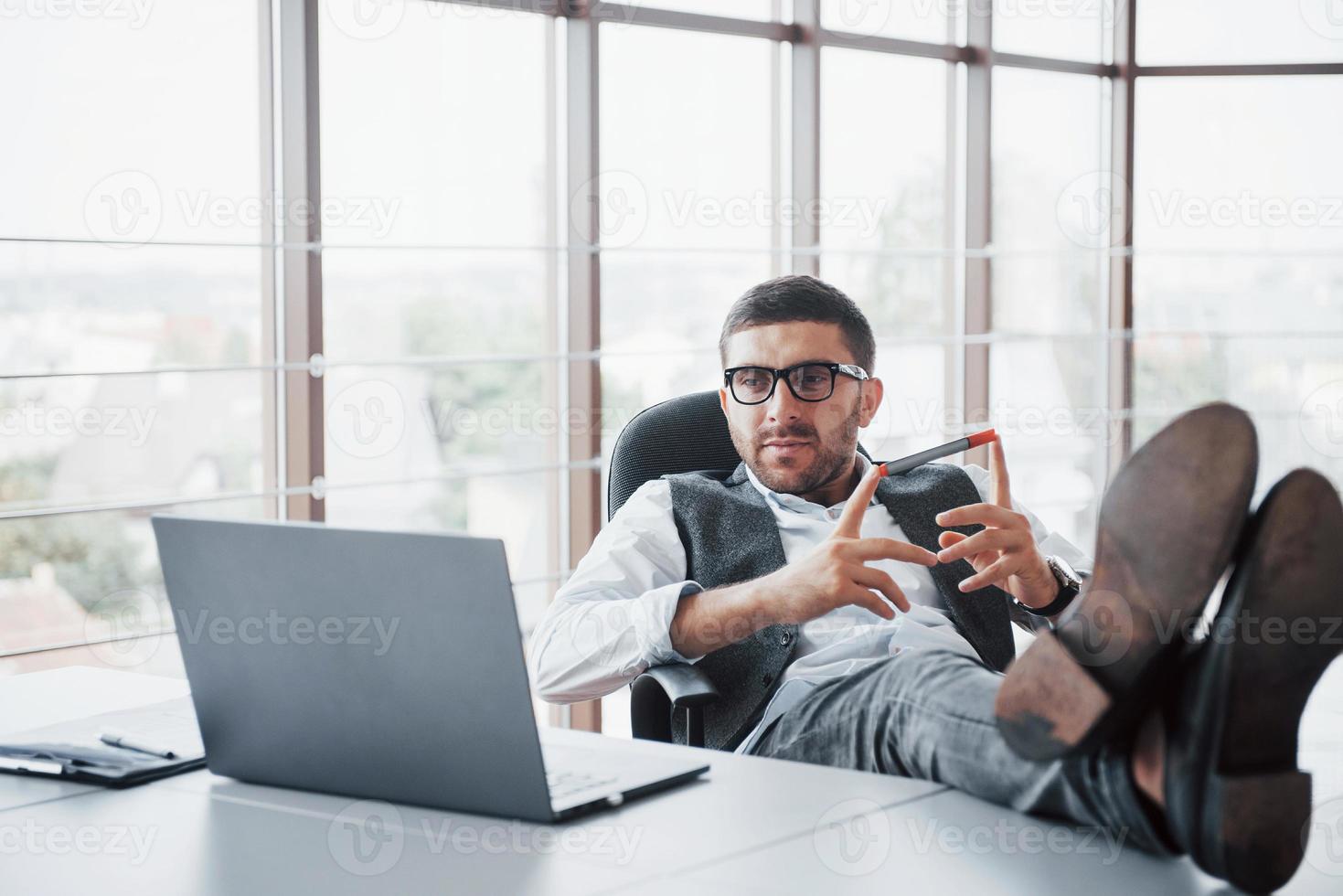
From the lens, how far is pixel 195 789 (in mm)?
1073

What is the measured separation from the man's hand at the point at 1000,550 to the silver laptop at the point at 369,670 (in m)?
0.40

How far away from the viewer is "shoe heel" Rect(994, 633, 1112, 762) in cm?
84

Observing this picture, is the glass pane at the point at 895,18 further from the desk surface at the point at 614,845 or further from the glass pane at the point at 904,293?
the desk surface at the point at 614,845

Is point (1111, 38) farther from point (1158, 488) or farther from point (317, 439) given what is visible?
point (1158, 488)

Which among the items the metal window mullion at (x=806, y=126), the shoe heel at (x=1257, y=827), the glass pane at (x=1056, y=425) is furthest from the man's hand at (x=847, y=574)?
the glass pane at (x=1056, y=425)

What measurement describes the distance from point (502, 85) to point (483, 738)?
3.04 metres

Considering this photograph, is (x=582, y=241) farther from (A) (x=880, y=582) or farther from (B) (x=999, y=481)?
(A) (x=880, y=582)

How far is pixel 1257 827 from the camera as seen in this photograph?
2.59 ft

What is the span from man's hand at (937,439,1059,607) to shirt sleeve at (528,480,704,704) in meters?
0.31

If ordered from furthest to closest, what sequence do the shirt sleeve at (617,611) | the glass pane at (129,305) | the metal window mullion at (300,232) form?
the glass pane at (129,305), the metal window mullion at (300,232), the shirt sleeve at (617,611)

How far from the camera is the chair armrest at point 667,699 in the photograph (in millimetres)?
1503

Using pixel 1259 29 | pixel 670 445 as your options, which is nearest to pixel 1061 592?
pixel 670 445

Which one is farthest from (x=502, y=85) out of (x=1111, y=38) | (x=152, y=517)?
(x=152, y=517)

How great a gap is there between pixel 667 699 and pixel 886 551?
430mm
